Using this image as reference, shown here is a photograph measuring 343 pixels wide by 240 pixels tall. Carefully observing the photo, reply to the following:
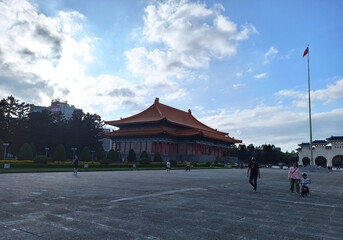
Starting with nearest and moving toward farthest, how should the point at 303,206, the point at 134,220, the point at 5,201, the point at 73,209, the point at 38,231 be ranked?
the point at 38,231 → the point at 134,220 → the point at 73,209 → the point at 5,201 → the point at 303,206

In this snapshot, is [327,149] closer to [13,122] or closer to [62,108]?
[13,122]

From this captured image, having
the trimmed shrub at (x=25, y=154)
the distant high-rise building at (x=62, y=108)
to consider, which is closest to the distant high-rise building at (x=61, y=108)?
the distant high-rise building at (x=62, y=108)

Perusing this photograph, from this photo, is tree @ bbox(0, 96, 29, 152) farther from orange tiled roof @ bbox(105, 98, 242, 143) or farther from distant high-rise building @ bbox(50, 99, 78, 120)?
distant high-rise building @ bbox(50, 99, 78, 120)

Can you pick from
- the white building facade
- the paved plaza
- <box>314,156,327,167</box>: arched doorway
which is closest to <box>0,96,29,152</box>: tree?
the paved plaza

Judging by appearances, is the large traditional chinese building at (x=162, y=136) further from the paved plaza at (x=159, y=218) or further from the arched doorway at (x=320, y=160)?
the paved plaza at (x=159, y=218)

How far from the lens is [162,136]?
4934 centimetres

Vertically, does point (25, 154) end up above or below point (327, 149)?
below

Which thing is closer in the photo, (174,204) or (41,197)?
(174,204)

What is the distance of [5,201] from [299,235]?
24.4 feet

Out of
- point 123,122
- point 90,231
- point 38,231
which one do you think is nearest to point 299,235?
point 90,231

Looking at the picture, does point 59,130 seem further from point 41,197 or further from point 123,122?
point 41,197

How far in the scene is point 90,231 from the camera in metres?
4.65

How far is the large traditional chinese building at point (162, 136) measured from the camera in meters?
49.5

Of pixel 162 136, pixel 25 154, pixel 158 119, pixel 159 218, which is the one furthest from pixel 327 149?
pixel 159 218
